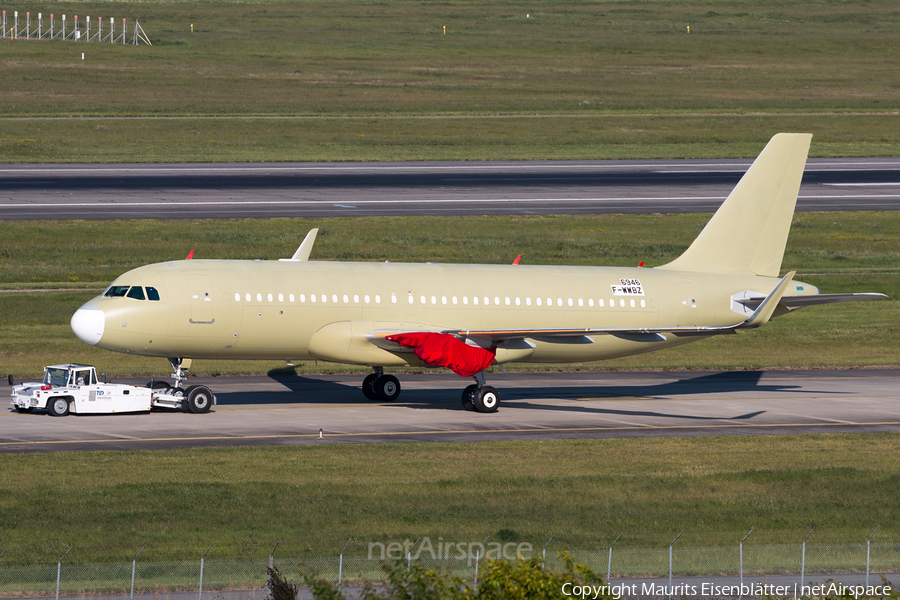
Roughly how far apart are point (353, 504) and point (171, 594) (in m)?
9.09

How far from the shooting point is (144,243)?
79.6 metres

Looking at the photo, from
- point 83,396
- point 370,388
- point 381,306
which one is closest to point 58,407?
point 83,396

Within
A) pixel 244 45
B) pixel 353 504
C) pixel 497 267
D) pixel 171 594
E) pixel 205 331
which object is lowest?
pixel 171 594

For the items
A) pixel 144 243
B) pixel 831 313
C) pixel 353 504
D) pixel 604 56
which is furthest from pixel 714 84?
pixel 353 504

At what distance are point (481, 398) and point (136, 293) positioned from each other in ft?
49.1

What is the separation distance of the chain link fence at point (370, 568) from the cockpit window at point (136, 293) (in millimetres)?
19162

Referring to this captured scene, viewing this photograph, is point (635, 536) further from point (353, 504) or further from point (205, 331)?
point (205, 331)

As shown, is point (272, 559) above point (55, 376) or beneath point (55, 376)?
beneath

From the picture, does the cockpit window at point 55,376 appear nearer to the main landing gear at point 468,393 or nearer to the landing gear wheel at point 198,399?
the landing gear wheel at point 198,399

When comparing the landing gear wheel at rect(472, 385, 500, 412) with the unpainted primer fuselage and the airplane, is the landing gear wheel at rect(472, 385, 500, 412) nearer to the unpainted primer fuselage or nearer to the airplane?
the airplane

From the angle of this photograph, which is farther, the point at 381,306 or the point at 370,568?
the point at 381,306

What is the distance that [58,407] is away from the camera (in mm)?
46094

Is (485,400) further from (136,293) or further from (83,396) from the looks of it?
(83,396)

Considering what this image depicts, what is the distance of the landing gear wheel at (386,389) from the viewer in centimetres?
5281
